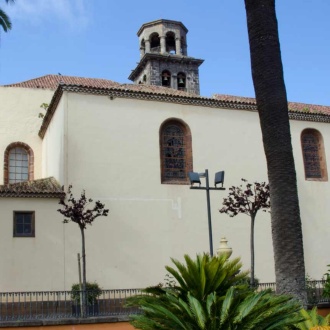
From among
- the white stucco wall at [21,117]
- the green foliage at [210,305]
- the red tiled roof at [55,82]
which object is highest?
the red tiled roof at [55,82]

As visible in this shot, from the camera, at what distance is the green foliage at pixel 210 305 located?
26.9 ft

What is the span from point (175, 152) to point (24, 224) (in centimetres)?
639

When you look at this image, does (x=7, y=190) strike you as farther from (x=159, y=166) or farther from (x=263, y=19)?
(x=263, y=19)

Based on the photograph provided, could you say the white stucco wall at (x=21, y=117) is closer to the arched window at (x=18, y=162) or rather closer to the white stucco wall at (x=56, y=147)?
the arched window at (x=18, y=162)

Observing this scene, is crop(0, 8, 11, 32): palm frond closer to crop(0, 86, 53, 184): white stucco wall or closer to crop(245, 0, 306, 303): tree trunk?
crop(0, 86, 53, 184): white stucco wall

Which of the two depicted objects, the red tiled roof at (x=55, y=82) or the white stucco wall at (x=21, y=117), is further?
the red tiled roof at (x=55, y=82)

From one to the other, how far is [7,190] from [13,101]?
353 inches

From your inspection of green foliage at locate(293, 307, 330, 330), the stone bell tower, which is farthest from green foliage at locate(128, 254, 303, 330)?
the stone bell tower

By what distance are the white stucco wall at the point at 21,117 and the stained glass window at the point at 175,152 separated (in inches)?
271

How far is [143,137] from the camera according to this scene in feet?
67.4

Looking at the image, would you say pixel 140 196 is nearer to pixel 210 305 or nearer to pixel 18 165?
pixel 18 165

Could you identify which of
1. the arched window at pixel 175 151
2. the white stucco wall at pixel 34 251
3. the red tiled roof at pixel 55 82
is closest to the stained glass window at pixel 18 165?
the red tiled roof at pixel 55 82

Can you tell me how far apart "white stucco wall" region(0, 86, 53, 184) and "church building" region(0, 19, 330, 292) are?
1241 mm

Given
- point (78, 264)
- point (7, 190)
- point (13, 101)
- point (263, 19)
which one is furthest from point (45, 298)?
point (13, 101)
